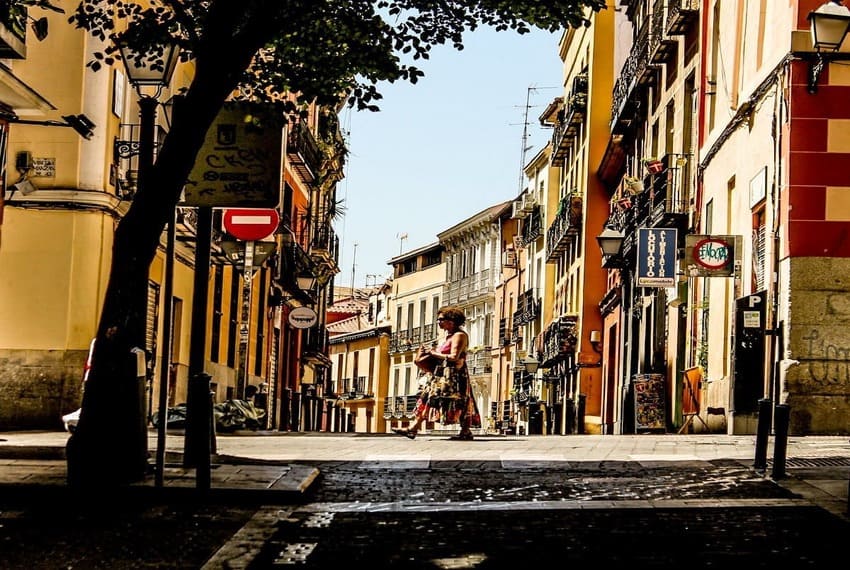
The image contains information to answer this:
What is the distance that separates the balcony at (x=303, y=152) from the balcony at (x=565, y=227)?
7.79 metres

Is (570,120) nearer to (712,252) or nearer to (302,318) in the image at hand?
(302,318)

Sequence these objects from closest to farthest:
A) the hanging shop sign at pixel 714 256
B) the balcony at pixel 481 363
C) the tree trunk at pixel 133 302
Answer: the tree trunk at pixel 133 302, the hanging shop sign at pixel 714 256, the balcony at pixel 481 363

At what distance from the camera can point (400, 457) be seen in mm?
13438

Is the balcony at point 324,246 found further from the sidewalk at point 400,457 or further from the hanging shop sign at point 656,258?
the sidewalk at point 400,457

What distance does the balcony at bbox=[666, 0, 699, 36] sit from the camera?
28.1m

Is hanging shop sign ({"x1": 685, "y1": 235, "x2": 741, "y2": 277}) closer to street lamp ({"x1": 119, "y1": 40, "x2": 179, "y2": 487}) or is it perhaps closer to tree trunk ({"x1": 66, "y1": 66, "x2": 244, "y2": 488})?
street lamp ({"x1": 119, "y1": 40, "x2": 179, "y2": 487})

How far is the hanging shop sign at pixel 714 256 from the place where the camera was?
874 inches

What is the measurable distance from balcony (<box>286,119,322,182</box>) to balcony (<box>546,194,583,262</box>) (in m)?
7.79

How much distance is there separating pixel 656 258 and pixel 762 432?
50.6 feet

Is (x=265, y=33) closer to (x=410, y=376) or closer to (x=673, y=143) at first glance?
(x=673, y=143)

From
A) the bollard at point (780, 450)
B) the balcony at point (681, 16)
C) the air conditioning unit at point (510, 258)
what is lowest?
the bollard at point (780, 450)

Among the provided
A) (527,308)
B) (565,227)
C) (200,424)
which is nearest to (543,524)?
(200,424)

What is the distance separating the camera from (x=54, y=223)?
80.3 feet

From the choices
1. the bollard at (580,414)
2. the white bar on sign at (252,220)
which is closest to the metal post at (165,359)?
the white bar on sign at (252,220)
